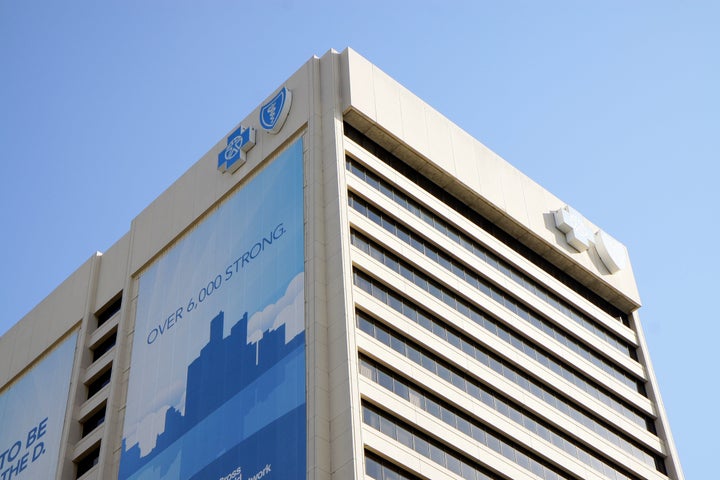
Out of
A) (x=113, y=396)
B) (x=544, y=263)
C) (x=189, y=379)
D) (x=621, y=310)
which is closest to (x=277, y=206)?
(x=189, y=379)

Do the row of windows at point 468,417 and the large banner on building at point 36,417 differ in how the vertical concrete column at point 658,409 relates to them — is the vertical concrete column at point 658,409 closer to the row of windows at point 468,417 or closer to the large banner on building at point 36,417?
the row of windows at point 468,417

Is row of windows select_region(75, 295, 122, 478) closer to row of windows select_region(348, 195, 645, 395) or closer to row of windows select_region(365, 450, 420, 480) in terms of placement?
row of windows select_region(348, 195, 645, 395)

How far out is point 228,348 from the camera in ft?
248

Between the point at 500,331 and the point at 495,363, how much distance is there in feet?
11.4

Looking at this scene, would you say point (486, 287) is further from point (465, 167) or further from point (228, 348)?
point (228, 348)

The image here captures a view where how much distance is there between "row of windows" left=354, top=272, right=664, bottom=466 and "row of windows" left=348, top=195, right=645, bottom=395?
5.27 meters

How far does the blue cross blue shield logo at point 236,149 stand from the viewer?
84.1 m

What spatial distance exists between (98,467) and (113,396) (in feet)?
17.3

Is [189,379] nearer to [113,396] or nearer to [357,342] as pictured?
[113,396]

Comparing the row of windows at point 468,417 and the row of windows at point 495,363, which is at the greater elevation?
the row of windows at point 495,363

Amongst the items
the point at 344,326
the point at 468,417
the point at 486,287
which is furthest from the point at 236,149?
the point at 468,417

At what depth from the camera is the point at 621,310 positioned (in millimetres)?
98000

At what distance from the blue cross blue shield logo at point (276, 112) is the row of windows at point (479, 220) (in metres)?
4.63

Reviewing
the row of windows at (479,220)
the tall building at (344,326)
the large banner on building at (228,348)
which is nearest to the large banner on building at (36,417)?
the tall building at (344,326)
